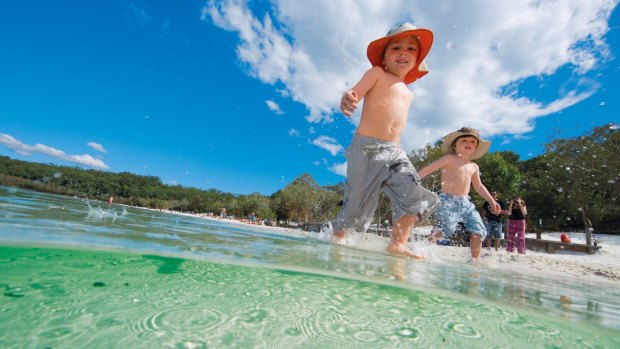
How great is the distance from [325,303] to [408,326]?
1.19ft

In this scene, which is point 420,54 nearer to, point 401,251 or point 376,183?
point 376,183

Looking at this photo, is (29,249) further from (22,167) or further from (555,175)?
(22,167)

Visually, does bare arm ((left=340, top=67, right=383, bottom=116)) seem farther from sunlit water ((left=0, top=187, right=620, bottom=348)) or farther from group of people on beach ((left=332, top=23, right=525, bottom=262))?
sunlit water ((left=0, top=187, right=620, bottom=348))

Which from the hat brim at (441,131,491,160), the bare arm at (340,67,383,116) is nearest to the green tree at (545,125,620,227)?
the hat brim at (441,131,491,160)

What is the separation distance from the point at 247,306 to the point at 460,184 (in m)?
4.68

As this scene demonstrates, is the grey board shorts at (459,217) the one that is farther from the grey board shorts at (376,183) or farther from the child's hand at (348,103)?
the child's hand at (348,103)

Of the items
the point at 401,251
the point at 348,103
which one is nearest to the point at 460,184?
the point at 401,251

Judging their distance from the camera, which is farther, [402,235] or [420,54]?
[420,54]

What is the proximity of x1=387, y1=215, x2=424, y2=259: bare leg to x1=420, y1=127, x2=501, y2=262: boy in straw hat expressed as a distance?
1410mm

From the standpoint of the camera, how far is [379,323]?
1.21 metres

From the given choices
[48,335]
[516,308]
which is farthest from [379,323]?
[48,335]

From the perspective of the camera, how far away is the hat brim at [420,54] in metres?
3.67

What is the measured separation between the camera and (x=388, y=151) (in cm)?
364

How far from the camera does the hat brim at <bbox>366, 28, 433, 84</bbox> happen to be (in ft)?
12.1
